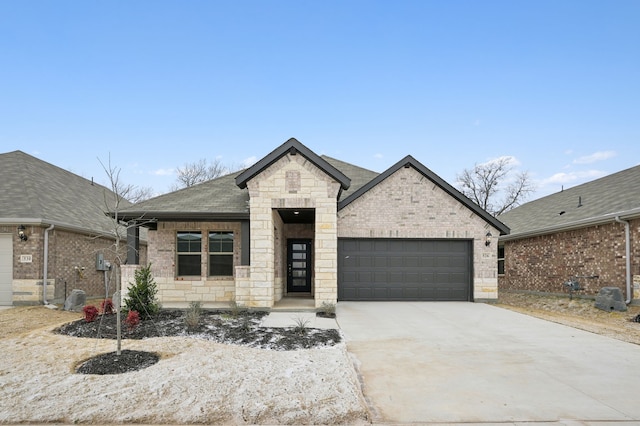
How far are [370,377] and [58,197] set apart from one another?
51.4ft

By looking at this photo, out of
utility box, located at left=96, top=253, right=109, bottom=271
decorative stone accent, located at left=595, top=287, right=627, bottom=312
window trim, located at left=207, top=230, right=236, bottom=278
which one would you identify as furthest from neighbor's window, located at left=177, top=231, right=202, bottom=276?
decorative stone accent, located at left=595, top=287, right=627, bottom=312

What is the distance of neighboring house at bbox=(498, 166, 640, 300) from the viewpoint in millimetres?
13312

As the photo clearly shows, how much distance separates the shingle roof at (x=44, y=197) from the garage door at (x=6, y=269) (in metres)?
0.79

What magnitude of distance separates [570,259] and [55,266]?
1964 centimetres

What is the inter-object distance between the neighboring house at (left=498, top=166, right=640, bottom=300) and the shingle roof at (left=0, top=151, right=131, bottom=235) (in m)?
16.9

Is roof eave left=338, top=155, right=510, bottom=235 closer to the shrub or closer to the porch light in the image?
the porch light

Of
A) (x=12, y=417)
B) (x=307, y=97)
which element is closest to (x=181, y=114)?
(x=307, y=97)

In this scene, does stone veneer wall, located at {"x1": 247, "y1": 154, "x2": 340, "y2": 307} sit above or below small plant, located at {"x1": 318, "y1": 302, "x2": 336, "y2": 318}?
above

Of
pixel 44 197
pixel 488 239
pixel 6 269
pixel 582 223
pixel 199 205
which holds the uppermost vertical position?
pixel 44 197

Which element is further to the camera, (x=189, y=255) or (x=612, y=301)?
(x=189, y=255)

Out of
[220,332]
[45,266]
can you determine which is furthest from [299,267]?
[45,266]

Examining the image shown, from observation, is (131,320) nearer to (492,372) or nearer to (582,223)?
(492,372)

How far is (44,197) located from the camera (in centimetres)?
1484

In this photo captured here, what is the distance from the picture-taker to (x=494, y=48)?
15.3 metres
